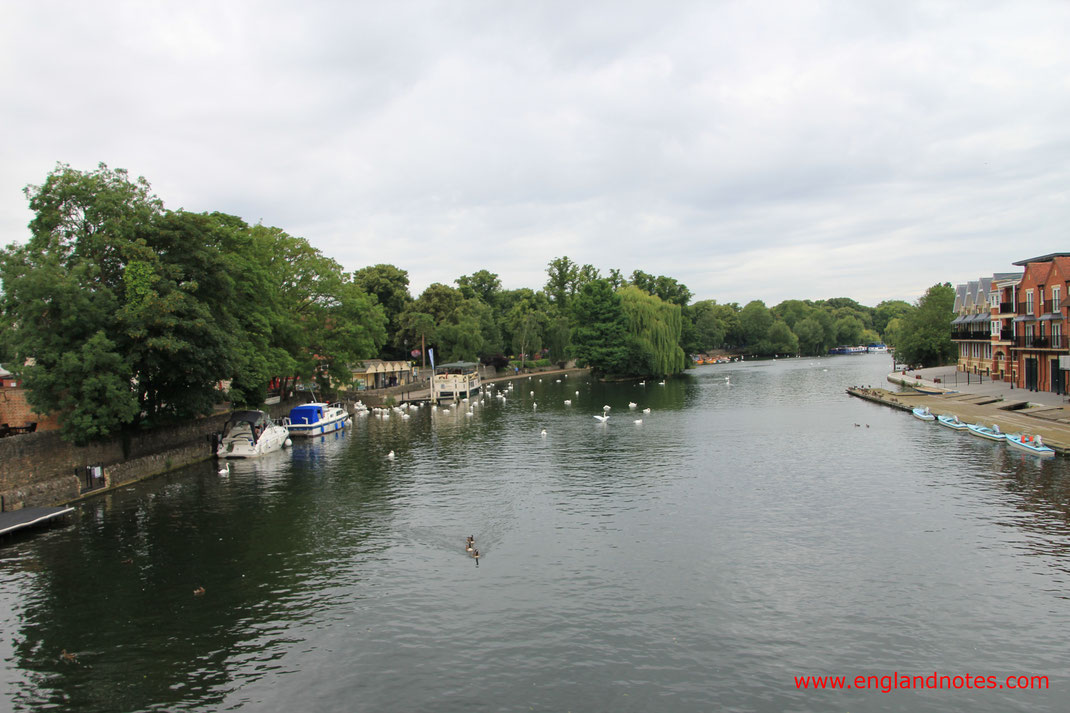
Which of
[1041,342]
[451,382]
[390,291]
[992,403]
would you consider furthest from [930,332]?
[390,291]

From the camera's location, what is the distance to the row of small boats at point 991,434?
33.8m

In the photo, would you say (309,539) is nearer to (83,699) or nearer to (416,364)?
(83,699)

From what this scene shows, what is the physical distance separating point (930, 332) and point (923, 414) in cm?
5018

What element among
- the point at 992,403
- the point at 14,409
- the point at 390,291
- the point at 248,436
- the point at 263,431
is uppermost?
the point at 390,291

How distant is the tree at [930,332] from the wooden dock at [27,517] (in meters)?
98.5

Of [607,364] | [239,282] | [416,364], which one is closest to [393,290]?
[416,364]

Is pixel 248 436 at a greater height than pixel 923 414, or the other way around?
pixel 248 436

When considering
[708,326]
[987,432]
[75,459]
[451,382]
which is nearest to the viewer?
[75,459]

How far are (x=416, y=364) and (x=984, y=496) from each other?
278 feet

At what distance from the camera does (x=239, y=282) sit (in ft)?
129

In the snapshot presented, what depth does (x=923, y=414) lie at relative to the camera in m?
49.0

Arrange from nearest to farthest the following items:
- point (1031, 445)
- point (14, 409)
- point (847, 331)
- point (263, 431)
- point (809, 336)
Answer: point (1031, 445) < point (14, 409) < point (263, 431) < point (809, 336) < point (847, 331)

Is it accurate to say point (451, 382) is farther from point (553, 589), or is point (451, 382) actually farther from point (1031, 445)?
point (553, 589)

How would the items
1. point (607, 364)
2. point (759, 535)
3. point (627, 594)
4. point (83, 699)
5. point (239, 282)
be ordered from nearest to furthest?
point (83, 699)
point (627, 594)
point (759, 535)
point (239, 282)
point (607, 364)
